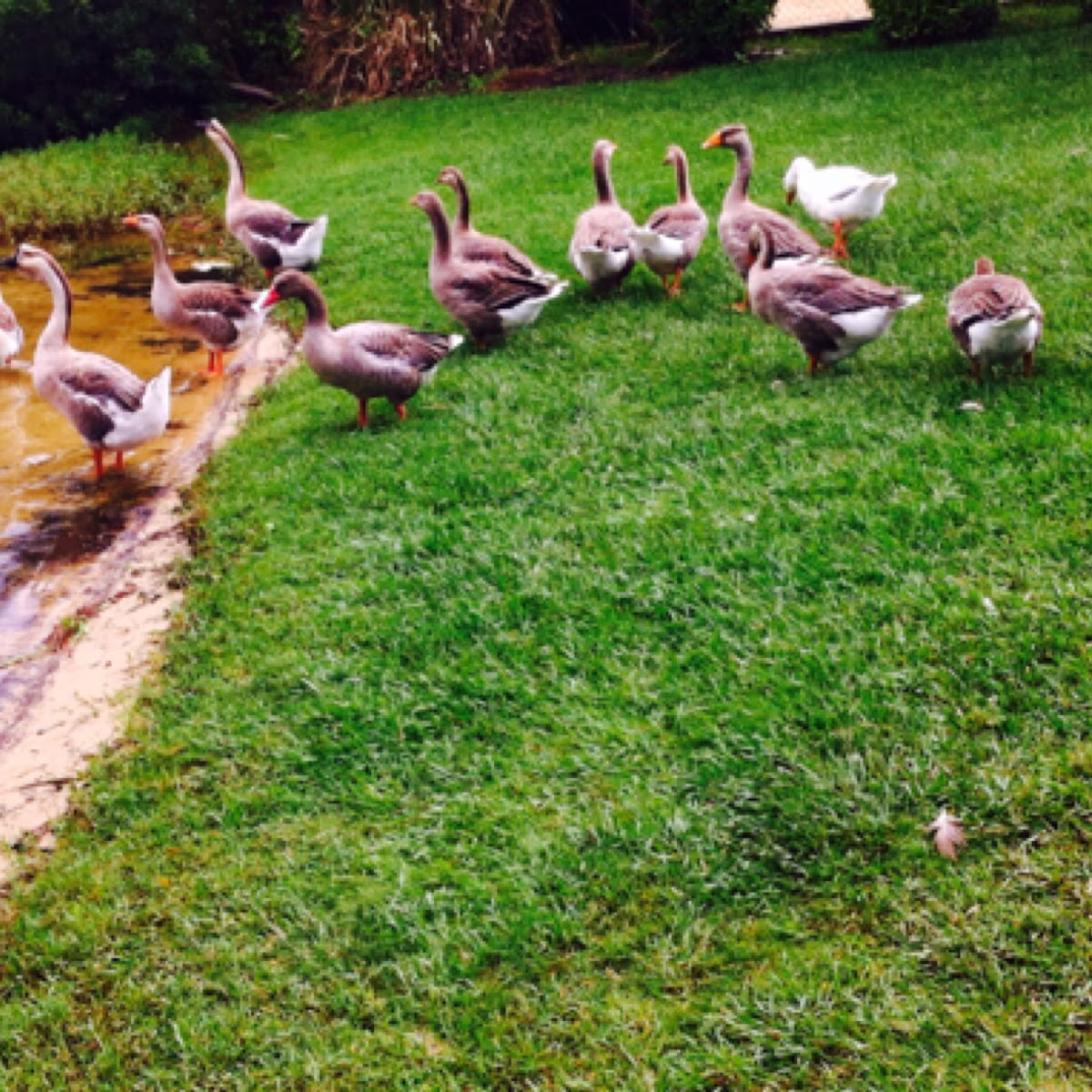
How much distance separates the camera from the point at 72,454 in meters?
7.74

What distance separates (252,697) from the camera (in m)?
4.47

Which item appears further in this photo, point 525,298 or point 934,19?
point 934,19

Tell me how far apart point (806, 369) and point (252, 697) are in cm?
358

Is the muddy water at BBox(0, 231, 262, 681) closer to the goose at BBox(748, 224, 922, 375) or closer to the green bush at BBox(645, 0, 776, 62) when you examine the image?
the goose at BBox(748, 224, 922, 375)

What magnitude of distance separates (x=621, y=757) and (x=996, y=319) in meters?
2.85

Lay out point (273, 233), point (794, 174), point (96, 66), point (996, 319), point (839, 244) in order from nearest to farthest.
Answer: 1. point (996, 319)
2. point (839, 244)
3. point (794, 174)
4. point (273, 233)
5. point (96, 66)

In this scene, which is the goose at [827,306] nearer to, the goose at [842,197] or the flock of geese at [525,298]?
the flock of geese at [525,298]

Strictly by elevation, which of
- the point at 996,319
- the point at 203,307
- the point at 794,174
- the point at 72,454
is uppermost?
the point at 794,174

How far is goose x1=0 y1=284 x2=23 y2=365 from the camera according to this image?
9.09 meters

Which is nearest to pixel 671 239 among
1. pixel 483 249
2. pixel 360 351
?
pixel 483 249

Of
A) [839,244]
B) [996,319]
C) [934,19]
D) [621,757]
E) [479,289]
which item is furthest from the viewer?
[934,19]

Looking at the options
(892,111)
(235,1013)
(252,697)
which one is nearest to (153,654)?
(252,697)

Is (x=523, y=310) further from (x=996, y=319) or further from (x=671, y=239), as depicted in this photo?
(x=996, y=319)

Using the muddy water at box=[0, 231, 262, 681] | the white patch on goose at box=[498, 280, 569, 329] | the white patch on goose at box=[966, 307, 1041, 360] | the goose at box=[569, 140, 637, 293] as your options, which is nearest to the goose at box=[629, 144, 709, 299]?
the goose at box=[569, 140, 637, 293]
